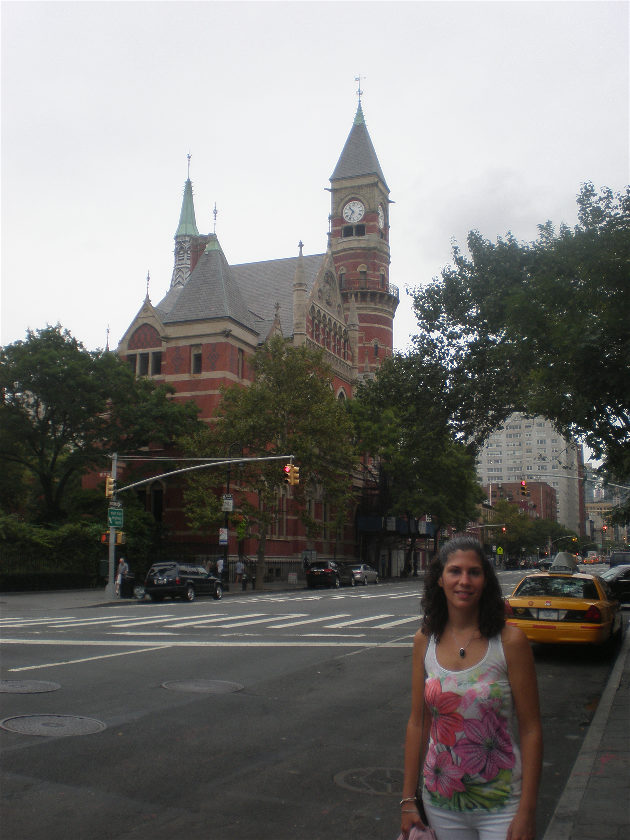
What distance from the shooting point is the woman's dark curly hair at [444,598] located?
3.41 meters

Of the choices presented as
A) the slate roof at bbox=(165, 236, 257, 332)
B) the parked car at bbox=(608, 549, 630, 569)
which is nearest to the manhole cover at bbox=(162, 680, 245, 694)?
the slate roof at bbox=(165, 236, 257, 332)

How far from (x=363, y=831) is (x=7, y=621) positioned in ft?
58.7

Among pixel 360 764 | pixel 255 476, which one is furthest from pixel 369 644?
pixel 255 476

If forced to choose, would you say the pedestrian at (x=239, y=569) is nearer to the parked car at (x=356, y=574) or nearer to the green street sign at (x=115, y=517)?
the parked car at (x=356, y=574)

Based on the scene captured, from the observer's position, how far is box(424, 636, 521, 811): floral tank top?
3180 millimetres

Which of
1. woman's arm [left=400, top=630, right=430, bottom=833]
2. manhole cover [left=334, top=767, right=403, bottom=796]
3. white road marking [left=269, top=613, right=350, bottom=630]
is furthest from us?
white road marking [left=269, top=613, right=350, bottom=630]

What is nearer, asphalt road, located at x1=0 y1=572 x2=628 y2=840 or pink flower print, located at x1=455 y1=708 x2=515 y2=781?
pink flower print, located at x1=455 y1=708 x2=515 y2=781

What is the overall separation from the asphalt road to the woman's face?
2772mm

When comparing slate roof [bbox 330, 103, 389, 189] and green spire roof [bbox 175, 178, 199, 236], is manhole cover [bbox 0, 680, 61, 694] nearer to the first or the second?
slate roof [bbox 330, 103, 389, 189]

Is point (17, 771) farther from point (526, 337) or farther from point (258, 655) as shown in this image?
point (526, 337)

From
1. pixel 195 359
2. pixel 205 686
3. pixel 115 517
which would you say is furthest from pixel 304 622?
pixel 195 359

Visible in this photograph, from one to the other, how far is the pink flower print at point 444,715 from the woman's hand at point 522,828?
14.0 inches

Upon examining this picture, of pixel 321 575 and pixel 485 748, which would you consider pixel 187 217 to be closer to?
pixel 321 575

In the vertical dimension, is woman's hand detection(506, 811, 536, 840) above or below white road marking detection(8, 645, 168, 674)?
above
